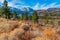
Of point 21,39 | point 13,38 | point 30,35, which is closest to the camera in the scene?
point 13,38

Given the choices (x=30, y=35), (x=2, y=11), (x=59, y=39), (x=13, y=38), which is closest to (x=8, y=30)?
(x=30, y=35)

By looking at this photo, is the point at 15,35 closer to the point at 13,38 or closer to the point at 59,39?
the point at 13,38

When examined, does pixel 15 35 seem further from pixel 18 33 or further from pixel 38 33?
pixel 38 33

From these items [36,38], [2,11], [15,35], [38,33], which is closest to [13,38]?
[15,35]

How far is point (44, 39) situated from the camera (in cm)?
846

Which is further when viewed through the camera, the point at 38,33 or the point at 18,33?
the point at 38,33

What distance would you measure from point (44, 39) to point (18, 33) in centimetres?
126

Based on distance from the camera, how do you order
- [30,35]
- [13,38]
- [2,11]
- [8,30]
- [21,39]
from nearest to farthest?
[13,38]
[21,39]
[30,35]
[8,30]
[2,11]

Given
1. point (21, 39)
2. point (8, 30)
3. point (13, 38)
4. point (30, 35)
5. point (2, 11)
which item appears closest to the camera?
point (13, 38)

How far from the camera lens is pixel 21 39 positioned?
28.7 ft

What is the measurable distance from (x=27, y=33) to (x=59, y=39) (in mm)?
1574

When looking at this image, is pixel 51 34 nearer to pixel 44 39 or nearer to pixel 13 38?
pixel 44 39

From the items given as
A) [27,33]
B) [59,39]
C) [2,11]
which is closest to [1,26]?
[27,33]

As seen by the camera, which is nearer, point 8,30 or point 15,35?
point 15,35
